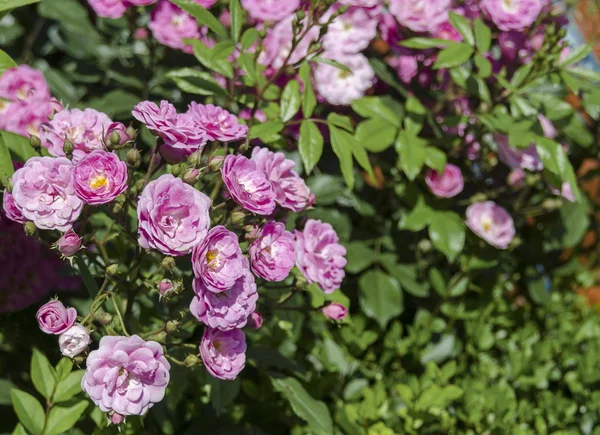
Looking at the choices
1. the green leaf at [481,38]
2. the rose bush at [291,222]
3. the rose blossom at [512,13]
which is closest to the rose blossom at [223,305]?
the rose bush at [291,222]

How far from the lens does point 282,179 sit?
135cm

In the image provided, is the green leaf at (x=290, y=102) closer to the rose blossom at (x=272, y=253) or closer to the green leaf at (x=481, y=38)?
the rose blossom at (x=272, y=253)

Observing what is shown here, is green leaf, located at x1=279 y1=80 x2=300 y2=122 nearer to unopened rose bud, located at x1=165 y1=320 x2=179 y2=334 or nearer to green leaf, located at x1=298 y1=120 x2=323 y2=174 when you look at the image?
green leaf, located at x1=298 y1=120 x2=323 y2=174

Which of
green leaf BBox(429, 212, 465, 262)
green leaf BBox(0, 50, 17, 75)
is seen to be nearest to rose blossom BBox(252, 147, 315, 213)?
green leaf BBox(0, 50, 17, 75)

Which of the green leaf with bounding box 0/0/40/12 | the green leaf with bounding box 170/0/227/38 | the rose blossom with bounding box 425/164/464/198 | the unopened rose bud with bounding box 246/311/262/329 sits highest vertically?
the green leaf with bounding box 0/0/40/12

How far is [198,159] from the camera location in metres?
1.22

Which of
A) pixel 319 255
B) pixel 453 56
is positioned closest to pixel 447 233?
pixel 453 56

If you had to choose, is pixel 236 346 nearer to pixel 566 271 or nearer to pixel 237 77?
pixel 237 77

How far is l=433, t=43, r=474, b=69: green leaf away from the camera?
5.70 feet

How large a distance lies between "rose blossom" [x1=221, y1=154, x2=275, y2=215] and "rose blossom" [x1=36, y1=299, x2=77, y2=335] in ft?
1.07

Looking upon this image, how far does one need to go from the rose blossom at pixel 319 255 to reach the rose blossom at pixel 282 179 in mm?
56

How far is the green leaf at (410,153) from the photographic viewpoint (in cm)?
181

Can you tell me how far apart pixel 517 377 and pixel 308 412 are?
2.49ft

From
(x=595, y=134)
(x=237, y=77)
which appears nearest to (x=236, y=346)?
(x=237, y=77)
